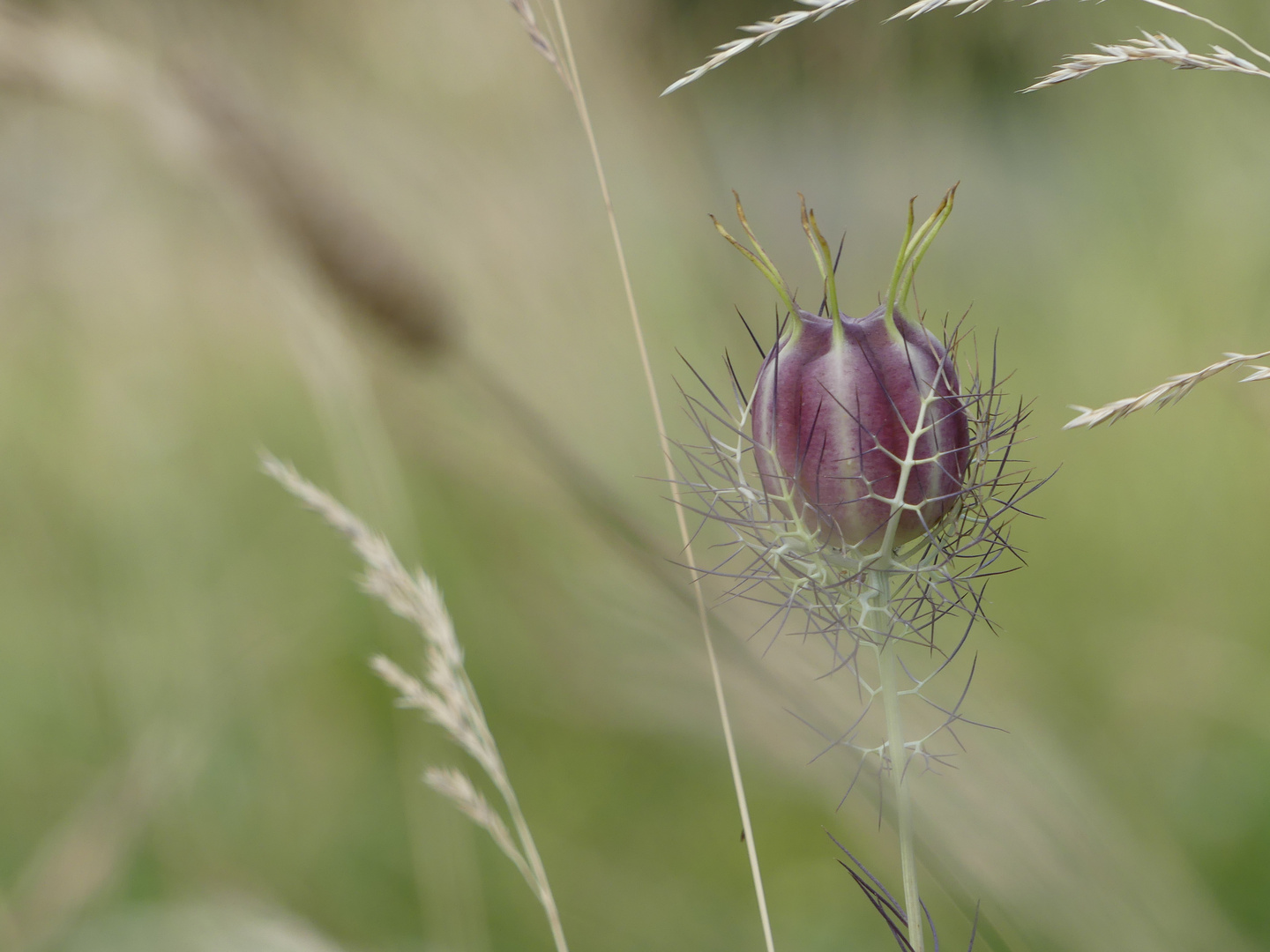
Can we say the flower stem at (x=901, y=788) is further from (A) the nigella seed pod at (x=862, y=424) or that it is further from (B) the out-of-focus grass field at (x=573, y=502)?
(B) the out-of-focus grass field at (x=573, y=502)

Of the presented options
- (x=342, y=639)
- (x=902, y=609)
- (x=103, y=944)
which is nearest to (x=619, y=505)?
(x=902, y=609)

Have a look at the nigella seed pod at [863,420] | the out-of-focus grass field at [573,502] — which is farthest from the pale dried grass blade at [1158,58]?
the out-of-focus grass field at [573,502]

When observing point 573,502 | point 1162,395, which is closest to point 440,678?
point 573,502

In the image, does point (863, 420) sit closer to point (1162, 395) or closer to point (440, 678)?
A: point (1162, 395)

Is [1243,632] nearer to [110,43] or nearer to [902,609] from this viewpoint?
[902,609]

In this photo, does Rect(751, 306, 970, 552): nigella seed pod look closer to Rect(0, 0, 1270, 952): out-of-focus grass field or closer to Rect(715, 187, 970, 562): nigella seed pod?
Rect(715, 187, 970, 562): nigella seed pod

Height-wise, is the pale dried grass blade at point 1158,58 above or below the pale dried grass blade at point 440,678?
above
